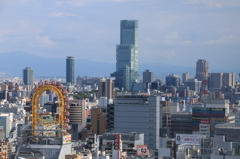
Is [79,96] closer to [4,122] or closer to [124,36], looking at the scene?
[4,122]

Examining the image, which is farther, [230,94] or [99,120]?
[230,94]

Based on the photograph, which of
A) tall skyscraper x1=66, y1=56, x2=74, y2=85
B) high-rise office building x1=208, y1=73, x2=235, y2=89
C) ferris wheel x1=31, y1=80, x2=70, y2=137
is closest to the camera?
ferris wheel x1=31, y1=80, x2=70, y2=137

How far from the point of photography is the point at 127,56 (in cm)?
12812

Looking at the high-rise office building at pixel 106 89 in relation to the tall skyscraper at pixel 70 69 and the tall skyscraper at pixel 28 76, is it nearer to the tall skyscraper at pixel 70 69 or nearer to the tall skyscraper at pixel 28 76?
the tall skyscraper at pixel 28 76

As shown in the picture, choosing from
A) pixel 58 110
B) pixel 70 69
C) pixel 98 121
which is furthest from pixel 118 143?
pixel 70 69

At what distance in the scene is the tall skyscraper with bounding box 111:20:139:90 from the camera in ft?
373

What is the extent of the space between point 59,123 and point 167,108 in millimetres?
27839

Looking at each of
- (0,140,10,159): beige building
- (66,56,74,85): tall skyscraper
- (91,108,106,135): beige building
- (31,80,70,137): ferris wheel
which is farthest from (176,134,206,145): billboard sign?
(66,56,74,85): tall skyscraper

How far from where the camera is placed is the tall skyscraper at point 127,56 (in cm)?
11356

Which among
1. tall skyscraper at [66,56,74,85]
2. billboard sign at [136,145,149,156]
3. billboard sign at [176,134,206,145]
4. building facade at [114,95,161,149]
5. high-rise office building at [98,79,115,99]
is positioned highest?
tall skyscraper at [66,56,74,85]

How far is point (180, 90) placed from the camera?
93.7 m

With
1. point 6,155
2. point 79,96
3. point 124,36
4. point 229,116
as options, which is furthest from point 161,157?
point 124,36

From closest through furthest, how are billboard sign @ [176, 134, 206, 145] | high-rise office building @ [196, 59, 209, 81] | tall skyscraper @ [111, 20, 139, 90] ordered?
1. billboard sign @ [176, 134, 206, 145]
2. tall skyscraper @ [111, 20, 139, 90]
3. high-rise office building @ [196, 59, 209, 81]

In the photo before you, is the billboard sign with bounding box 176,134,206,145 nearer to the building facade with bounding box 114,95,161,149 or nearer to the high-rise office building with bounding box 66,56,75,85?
the building facade with bounding box 114,95,161,149
